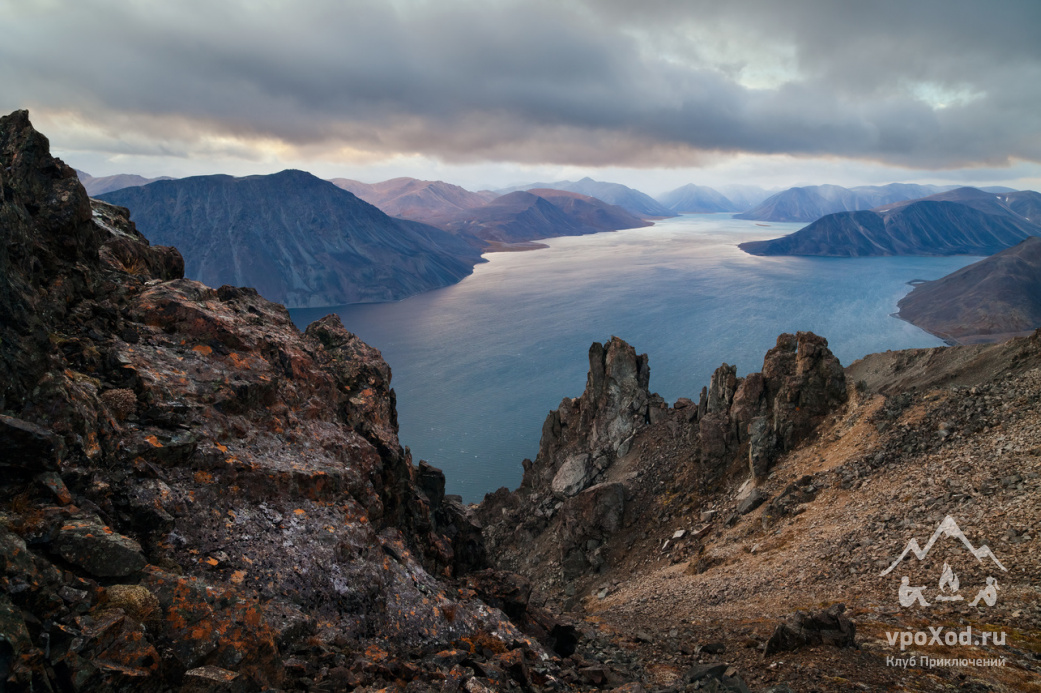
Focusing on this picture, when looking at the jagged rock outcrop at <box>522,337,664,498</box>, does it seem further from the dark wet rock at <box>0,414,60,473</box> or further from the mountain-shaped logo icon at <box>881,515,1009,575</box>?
the dark wet rock at <box>0,414,60,473</box>

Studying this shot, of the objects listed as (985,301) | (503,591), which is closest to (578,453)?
(503,591)

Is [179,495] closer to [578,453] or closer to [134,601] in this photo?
[134,601]

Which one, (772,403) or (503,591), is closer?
(503,591)

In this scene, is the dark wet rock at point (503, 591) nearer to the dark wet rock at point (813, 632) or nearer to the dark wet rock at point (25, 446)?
the dark wet rock at point (813, 632)

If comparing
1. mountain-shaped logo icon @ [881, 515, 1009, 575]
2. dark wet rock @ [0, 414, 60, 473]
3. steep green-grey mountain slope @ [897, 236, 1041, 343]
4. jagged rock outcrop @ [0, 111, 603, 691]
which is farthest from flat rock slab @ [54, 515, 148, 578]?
steep green-grey mountain slope @ [897, 236, 1041, 343]

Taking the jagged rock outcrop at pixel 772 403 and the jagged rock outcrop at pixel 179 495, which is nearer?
the jagged rock outcrop at pixel 179 495

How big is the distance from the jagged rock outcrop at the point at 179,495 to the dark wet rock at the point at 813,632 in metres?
6.36

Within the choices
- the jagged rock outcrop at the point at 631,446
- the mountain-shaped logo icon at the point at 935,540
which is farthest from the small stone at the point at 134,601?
the jagged rock outcrop at the point at 631,446

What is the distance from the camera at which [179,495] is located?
923 cm

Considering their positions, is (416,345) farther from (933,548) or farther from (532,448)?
(933,548)

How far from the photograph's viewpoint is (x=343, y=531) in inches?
433

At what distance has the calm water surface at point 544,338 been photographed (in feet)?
246

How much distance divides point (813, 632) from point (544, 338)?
109 m

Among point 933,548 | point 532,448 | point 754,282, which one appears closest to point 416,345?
point 532,448
